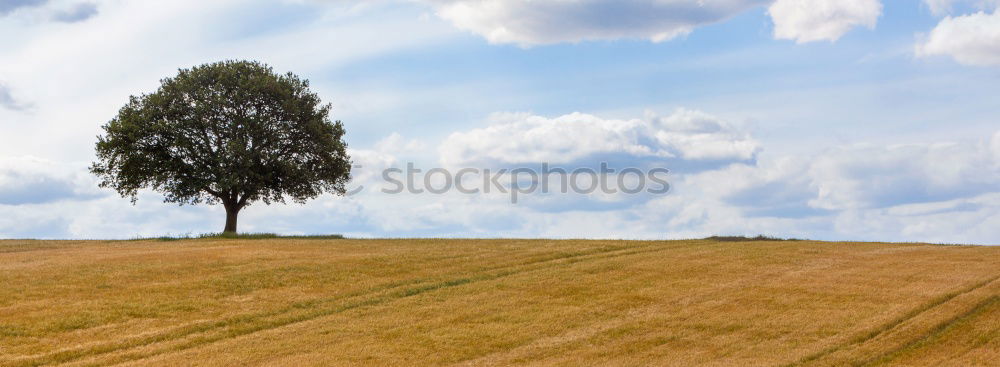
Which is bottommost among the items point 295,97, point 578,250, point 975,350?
point 975,350

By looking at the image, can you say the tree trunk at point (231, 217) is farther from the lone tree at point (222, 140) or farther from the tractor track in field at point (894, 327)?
the tractor track in field at point (894, 327)

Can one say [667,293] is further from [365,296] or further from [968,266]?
[968,266]

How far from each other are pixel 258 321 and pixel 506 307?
28.9ft

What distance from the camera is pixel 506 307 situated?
104 ft

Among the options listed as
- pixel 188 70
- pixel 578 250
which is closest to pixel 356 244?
pixel 578 250

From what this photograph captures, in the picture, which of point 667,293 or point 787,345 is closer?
point 787,345

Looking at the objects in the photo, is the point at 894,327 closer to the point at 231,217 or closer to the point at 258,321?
the point at 258,321

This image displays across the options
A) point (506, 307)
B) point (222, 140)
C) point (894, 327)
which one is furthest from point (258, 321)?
point (222, 140)

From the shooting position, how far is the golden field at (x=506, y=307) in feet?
85.4

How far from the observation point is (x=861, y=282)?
36000 millimetres

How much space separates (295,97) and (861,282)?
45.1m

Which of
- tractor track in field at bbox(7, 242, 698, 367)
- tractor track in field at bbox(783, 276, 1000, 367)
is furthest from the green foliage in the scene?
tractor track in field at bbox(783, 276, 1000, 367)

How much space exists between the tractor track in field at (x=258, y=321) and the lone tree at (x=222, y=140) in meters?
29.5

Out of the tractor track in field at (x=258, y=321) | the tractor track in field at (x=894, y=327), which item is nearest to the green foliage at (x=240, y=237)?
the tractor track in field at (x=258, y=321)
